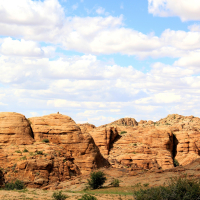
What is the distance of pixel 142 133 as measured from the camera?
72.4 meters

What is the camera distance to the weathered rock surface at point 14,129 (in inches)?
1726

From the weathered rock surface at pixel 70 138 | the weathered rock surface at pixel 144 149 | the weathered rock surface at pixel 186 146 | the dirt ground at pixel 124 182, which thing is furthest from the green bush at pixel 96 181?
the weathered rock surface at pixel 186 146

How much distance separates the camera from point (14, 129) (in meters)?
44.6

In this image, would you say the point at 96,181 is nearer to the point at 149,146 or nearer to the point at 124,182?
the point at 124,182

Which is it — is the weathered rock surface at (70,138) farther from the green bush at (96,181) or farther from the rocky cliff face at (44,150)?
the green bush at (96,181)

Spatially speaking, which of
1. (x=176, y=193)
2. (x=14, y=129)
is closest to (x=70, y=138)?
(x=14, y=129)

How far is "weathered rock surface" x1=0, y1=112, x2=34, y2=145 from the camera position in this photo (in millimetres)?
43844

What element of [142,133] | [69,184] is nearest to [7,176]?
[69,184]

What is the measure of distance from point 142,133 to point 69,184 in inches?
1494

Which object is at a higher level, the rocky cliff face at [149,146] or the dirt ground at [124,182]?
the rocky cliff face at [149,146]

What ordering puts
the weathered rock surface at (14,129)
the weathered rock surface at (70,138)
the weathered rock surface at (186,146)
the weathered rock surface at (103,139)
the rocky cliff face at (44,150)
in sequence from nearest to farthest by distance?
the rocky cliff face at (44,150) → the weathered rock surface at (14,129) → the weathered rock surface at (70,138) → the weathered rock surface at (103,139) → the weathered rock surface at (186,146)

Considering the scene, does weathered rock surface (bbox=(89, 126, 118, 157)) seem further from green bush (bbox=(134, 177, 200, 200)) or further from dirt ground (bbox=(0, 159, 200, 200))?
green bush (bbox=(134, 177, 200, 200))

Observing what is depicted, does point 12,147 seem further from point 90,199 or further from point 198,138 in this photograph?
point 198,138

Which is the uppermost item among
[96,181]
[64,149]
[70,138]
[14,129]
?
[14,129]
